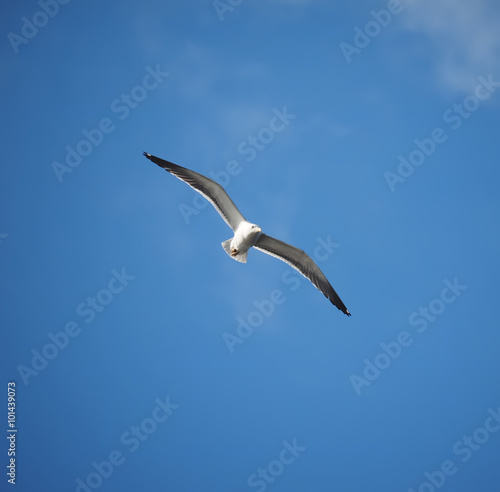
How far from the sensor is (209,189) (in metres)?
14.4

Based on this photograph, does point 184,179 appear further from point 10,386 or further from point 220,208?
point 10,386

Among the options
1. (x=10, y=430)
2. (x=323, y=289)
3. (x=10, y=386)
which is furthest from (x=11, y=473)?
(x=323, y=289)

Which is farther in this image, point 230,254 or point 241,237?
point 230,254

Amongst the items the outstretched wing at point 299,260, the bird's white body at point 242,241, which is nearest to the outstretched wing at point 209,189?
the bird's white body at point 242,241

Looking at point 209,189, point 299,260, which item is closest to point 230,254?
point 209,189

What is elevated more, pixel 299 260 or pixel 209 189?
pixel 299 260

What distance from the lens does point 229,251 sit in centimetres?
1484

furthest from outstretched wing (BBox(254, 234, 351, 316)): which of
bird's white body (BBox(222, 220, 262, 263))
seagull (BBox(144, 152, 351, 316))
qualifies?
bird's white body (BBox(222, 220, 262, 263))

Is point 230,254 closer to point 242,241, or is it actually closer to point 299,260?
point 242,241

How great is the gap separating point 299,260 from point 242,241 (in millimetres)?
1731

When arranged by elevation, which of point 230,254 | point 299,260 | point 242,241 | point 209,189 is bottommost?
point 230,254

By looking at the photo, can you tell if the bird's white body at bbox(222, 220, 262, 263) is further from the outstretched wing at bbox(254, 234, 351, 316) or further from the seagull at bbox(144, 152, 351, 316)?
the outstretched wing at bbox(254, 234, 351, 316)

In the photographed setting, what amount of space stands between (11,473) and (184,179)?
951 centimetres

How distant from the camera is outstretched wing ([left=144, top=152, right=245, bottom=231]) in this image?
1434cm
